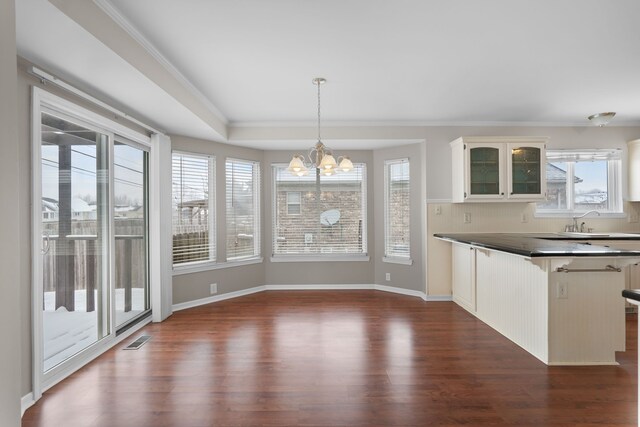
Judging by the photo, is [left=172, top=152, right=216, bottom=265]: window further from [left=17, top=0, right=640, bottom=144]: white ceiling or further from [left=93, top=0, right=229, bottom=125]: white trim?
[left=93, top=0, right=229, bottom=125]: white trim

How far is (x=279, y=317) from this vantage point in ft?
13.4

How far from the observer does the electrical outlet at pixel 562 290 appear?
109 inches

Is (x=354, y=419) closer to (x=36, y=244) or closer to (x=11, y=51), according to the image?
(x=36, y=244)

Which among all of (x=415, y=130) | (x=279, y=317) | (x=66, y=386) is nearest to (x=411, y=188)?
(x=415, y=130)

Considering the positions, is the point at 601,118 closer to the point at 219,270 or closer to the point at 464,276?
the point at 464,276

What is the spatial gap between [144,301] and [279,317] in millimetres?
1563

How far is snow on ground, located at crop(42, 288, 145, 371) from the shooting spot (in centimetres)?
257

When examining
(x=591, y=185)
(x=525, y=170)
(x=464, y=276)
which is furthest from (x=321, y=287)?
(x=591, y=185)

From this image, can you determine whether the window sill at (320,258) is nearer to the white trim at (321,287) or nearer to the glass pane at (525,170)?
the white trim at (321,287)

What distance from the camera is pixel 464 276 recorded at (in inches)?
172

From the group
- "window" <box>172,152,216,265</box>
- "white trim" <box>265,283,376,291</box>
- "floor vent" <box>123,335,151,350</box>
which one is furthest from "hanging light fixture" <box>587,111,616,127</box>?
"floor vent" <box>123,335,151,350</box>

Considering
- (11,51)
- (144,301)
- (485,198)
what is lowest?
(144,301)

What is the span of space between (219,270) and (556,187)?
493 cm

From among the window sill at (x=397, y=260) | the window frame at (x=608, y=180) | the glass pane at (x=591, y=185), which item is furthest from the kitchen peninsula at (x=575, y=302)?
the glass pane at (x=591, y=185)
